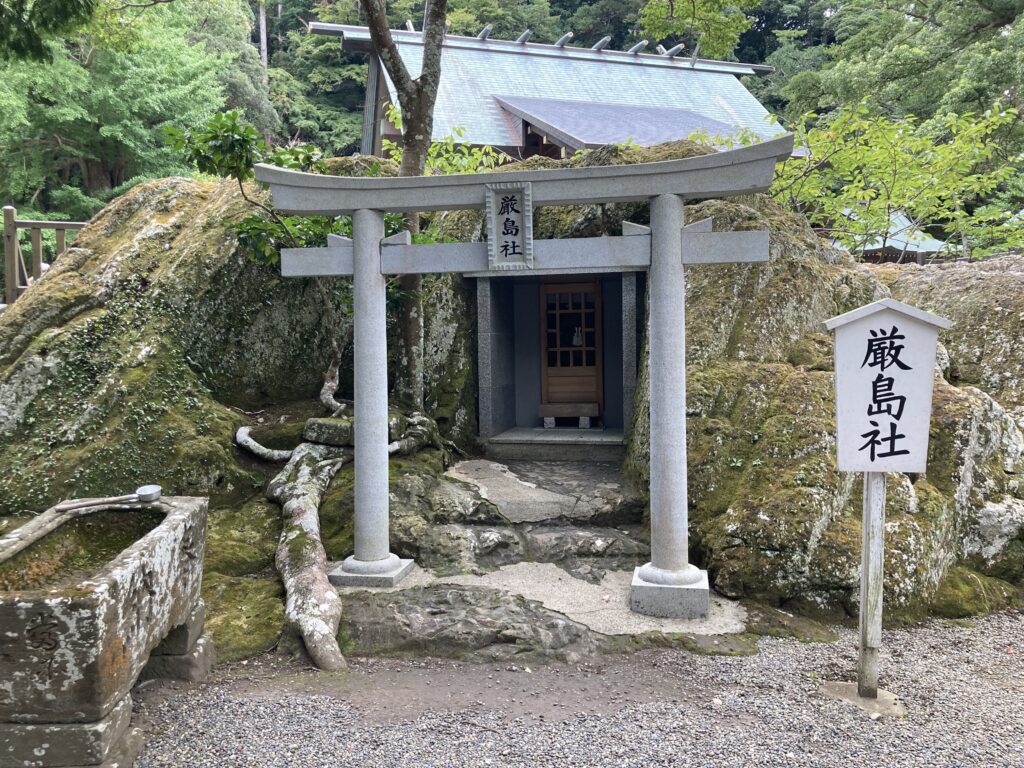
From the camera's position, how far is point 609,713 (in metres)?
4.11

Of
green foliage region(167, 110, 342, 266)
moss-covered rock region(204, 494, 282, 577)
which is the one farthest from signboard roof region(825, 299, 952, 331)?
green foliage region(167, 110, 342, 266)

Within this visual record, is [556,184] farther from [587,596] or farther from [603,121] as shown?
[603,121]

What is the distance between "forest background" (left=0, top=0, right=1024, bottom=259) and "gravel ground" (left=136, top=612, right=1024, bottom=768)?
5.49 metres

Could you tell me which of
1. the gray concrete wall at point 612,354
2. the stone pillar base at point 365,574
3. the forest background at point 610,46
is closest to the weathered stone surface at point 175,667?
the stone pillar base at point 365,574

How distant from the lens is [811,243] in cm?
824

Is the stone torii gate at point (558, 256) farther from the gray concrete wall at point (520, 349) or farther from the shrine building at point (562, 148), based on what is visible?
the gray concrete wall at point (520, 349)

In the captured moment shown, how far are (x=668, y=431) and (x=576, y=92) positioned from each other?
1645 centimetres

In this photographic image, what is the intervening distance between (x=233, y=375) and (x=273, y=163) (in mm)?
2522

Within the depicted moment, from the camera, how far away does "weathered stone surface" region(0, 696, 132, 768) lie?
308 centimetres

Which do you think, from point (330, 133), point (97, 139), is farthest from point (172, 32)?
point (330, 133)

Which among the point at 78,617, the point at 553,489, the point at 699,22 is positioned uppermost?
the point at 699,22

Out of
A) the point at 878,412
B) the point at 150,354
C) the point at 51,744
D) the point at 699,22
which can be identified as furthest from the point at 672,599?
the point at 699,22

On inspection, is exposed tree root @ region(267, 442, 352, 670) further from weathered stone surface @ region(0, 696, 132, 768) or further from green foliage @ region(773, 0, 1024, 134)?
green foliage @ region(773, 0, 1024, 134)

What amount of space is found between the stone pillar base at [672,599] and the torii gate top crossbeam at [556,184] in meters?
3.06
